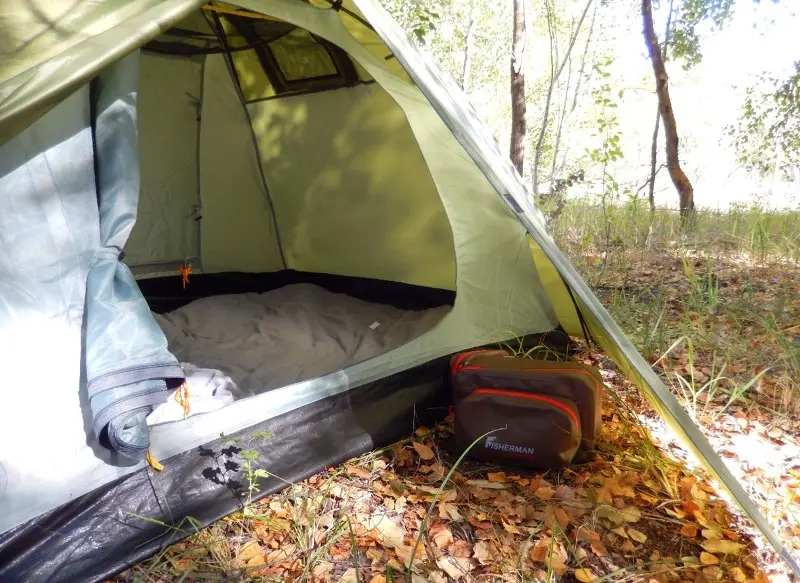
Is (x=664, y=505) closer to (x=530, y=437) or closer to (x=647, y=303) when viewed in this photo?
(x=530, y=437)

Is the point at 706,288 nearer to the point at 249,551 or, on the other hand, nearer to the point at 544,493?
the point at 544,493

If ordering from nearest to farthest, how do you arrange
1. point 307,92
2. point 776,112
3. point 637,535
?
1. point 637,535
2. point 307,92
3. point 776,112

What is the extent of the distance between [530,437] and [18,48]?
1.70 m

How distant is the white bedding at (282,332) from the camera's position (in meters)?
2.20

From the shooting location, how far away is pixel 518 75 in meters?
4.22

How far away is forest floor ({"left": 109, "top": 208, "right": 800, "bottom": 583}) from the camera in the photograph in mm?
1307

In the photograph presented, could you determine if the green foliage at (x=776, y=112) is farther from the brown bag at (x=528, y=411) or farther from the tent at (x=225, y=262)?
the brown bag at (x=528, y=411)

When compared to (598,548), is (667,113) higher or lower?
higher

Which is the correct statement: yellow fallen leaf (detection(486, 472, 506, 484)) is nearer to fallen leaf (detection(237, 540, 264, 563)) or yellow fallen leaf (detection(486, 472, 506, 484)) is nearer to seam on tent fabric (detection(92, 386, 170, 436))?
fallen leaf (detection(237, 540, 264, 563))

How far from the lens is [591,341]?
2438 mm

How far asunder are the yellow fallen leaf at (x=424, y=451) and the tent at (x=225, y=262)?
92 millimetres

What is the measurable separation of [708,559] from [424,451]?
2.91 feet

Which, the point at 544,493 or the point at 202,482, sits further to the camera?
the point at 544,493

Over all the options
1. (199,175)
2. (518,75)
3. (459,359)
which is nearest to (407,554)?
(459,359)
